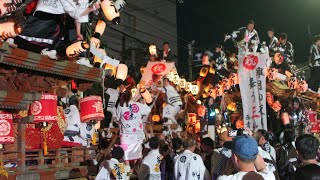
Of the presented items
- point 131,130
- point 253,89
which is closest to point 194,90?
point 253,89

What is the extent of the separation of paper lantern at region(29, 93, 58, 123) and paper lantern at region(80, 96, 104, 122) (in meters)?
1.22

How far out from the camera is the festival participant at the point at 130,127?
1184 cm

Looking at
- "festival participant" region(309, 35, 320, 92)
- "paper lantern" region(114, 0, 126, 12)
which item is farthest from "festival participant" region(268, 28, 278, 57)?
"paper lantern" region(114, 0, 126, 12)

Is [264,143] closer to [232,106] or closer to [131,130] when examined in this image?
[131,130]

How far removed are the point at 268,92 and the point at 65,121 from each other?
11621 mm

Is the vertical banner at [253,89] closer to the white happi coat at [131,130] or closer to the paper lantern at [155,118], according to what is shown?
the white happi coat at [131,130]

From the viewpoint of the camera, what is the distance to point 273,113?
20.3 metres

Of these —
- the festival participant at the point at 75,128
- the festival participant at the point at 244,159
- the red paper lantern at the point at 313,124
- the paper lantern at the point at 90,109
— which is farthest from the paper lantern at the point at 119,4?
the red paper lantern at the point at 313,124

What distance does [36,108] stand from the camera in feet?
29.8

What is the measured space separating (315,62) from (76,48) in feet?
51.6

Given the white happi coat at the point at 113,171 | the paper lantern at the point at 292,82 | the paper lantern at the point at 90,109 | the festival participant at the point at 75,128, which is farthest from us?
the paper lantern at the point at 292,82

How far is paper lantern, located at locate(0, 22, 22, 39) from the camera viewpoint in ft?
26.8

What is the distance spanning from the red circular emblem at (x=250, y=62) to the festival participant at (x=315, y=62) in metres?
8.25

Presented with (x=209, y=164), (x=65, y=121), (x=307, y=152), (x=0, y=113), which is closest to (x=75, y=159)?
(x=65, y=121)
